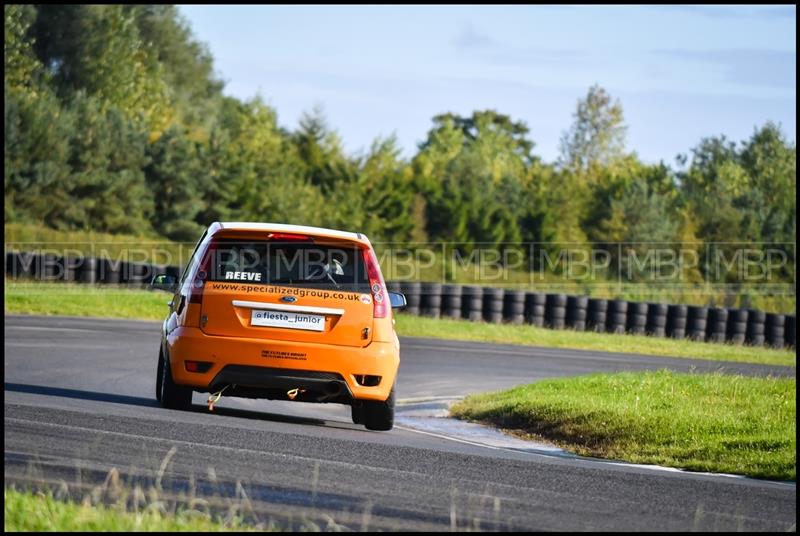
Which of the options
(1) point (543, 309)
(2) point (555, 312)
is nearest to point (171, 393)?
(1) point (543, 309)

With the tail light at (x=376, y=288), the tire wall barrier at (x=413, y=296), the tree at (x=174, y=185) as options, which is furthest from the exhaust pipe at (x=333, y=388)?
the tree at (x=174, y=185)

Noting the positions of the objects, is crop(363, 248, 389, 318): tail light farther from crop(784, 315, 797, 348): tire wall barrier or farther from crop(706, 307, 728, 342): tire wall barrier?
crop(784, 315, 797, 348): tire wall barrier

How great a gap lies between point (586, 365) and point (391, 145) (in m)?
65.2

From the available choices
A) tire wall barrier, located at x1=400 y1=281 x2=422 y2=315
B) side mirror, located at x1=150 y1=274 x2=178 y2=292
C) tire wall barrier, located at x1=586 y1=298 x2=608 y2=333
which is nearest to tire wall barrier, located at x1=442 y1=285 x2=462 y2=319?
A: tire wall barrier, located at x1=400 y1=281 x2=422 y2=315

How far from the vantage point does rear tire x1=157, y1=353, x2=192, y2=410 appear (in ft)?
39.2

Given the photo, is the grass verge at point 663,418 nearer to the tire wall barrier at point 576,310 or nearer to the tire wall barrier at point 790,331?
the tire wall barrier at point 576,310

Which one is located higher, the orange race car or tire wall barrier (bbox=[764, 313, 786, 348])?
the orange race car

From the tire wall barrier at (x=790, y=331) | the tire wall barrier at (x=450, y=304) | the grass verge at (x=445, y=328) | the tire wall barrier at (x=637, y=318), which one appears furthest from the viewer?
the tire wall barrier at (x=790, y=331)

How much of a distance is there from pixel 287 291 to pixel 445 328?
1970 centimetres

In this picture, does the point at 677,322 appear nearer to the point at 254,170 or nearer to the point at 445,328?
the point at 445,328

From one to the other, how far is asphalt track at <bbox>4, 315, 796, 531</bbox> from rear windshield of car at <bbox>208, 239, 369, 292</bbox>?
1.19 meters

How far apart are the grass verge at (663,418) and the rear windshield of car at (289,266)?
102 inches

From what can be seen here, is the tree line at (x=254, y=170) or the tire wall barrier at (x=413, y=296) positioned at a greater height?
the tree line at (x=254, y=170)

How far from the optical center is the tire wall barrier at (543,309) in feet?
Answer: 109
